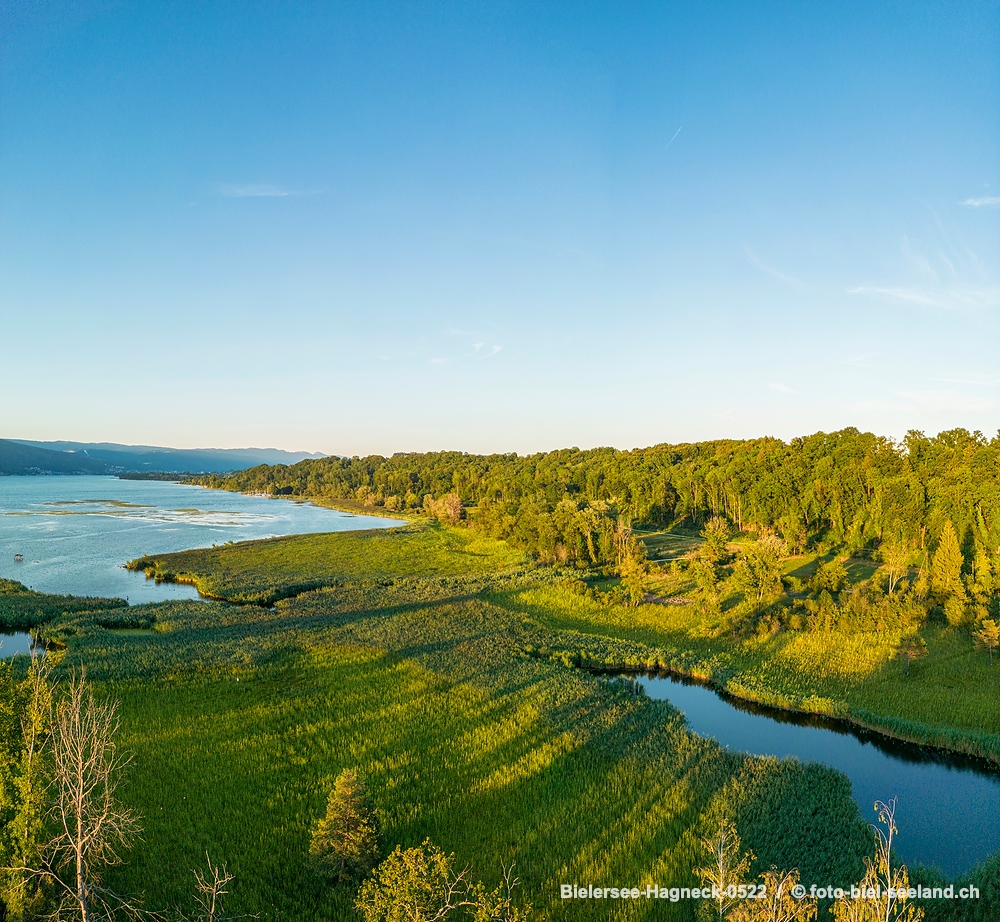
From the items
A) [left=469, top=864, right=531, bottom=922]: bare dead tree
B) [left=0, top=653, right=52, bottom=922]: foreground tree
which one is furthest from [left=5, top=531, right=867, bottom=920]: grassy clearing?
[left=0, top=653, right=52, bottom=922]: foreground tree

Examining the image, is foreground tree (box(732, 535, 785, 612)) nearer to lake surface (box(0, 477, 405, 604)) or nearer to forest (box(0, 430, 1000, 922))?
forest (box(0, 430, 1000, 922))

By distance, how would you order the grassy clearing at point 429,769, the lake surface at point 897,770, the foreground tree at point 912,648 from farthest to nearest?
the foreground tree at point 912,648 < the lake surface at point 897,770 < the grassy clearing at point 429,769

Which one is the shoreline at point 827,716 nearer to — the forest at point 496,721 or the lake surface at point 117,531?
the forest at point 496,721

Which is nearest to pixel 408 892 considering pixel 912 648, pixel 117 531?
pixel 912 648

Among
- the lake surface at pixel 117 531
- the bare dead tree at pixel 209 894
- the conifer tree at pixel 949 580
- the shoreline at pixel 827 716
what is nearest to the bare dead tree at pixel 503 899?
the bare dead tree at pixel 209 894

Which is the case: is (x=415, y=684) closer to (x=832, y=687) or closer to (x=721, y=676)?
(x=721, y=676)

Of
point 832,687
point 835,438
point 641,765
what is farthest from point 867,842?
point 835,438
